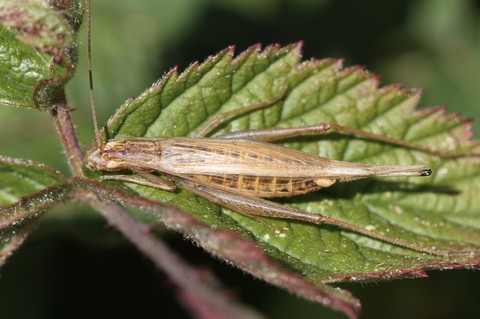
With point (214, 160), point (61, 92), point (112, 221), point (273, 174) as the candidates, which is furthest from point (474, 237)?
point (61, 92)

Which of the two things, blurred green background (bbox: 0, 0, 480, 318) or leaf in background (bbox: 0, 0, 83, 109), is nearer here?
leaf in background (bbox: 0, 0, 83, 109)

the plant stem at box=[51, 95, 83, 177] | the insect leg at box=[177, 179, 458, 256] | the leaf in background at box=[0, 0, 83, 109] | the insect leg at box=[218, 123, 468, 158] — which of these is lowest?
the insect leg at box=[177, 179, 458, 256]

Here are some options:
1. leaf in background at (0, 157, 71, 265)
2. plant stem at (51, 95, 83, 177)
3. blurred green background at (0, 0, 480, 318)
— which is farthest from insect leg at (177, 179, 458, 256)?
blurred green background at (0, 0, 480, 318)

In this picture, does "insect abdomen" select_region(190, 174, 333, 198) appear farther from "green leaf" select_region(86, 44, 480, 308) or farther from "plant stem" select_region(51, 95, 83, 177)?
"plant stem" select_region(51, 95, 83, 177)

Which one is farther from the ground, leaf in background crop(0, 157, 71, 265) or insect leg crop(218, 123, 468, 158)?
insect leg crop(218, 123, 468, 158)

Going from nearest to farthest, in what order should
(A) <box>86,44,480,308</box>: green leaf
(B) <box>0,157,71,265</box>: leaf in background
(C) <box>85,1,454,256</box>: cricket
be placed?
(B) <box>0,157,71,265</box>: leaf in background → (A) <box>86,44,480,308</box>: green leaf → (C) <box>85,1,454,256</box>: cricket

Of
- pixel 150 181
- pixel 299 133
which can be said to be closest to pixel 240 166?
pixel 299 133

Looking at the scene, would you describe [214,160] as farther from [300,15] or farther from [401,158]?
[300,15]
